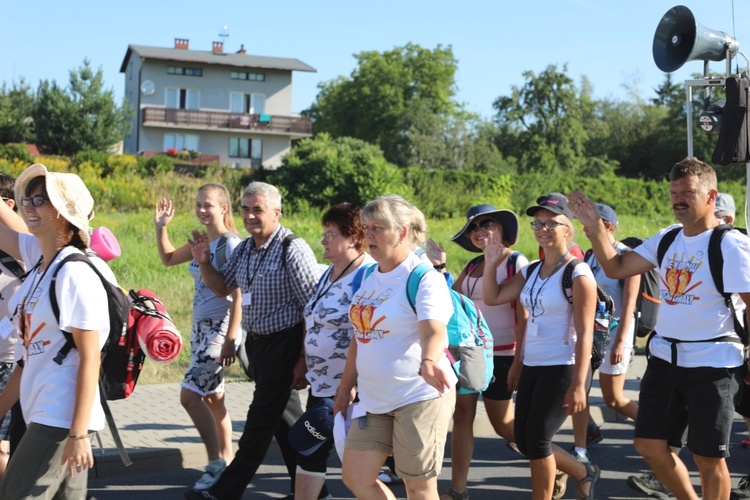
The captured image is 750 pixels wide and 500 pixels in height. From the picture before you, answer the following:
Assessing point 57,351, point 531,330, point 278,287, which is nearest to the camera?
point 57,351

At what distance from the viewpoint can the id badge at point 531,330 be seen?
17.4 ft

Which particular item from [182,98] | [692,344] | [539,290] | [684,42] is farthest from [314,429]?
[182,98]

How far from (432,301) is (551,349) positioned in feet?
4.43

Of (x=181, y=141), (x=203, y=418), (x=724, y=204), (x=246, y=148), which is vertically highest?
(x=181, y=141)

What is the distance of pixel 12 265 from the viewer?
477cm

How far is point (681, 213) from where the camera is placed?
4.80 m

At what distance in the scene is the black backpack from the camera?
354cm

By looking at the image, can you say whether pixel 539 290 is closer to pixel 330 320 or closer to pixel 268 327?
pixel 330 320

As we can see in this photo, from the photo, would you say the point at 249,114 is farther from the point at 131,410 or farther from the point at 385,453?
the point at 385,453

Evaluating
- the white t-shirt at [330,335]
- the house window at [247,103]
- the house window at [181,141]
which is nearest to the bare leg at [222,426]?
the white t-shirt at [330,335]

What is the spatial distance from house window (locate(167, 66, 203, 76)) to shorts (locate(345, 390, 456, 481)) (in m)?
62.4

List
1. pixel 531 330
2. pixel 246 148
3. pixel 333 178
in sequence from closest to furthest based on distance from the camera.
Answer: pixel 531 330
pixel 333 178
pixel 246 148

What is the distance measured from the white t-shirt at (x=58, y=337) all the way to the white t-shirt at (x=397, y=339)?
4.08 feet

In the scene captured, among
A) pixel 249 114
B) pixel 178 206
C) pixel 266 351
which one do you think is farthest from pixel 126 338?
pixel 249 114
